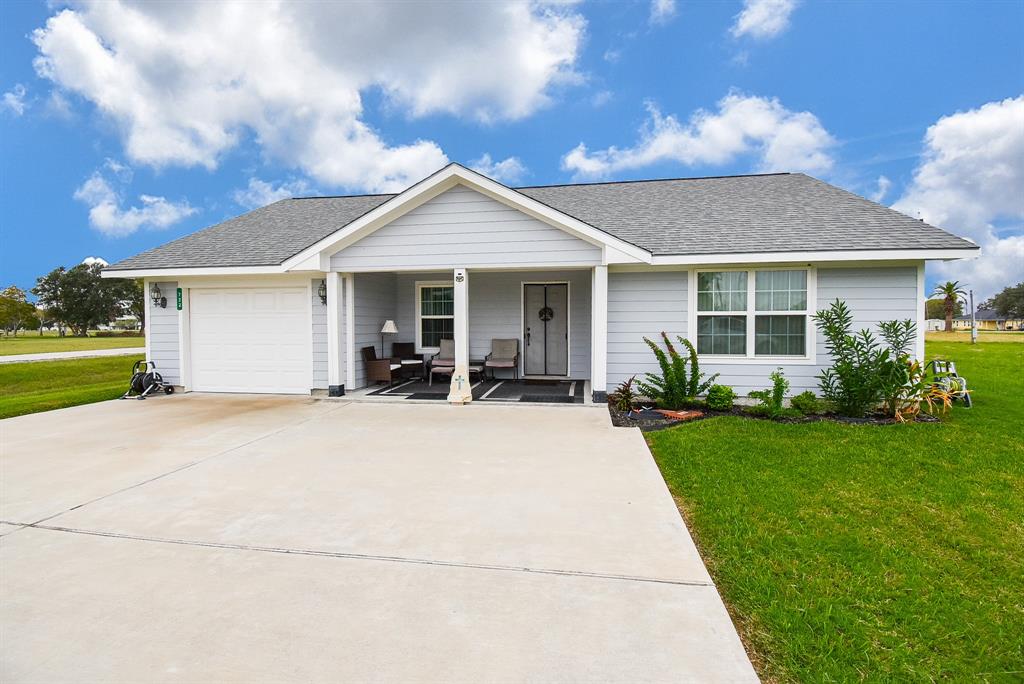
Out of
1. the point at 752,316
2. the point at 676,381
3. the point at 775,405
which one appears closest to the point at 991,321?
the point at 752,316

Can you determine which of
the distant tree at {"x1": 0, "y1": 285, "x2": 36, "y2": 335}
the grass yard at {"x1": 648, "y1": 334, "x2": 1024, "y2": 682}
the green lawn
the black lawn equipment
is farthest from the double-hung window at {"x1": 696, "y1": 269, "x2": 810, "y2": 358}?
the distant tree at {"x1": 0, "y1": 285, "x2": 36, "y2": 335}

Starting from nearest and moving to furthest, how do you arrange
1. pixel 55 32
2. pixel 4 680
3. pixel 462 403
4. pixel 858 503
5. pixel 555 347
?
1. pixel 4 680
2. pixel 858 503
3. pixel 462 403
4. pixel 555 347
5. pixel 55 32

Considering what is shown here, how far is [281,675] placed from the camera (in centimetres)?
211

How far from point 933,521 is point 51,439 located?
379 inches

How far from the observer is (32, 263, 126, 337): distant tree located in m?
59.5

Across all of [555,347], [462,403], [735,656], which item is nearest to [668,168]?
[555,347]

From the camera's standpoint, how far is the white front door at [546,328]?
11.3 m

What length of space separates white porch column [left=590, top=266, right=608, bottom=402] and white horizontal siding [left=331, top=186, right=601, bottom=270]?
34cm

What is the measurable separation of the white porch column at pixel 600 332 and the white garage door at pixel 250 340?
563cm

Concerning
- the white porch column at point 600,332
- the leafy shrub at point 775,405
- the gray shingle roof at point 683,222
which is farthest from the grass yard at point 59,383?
the leafy shrub at point 775,405

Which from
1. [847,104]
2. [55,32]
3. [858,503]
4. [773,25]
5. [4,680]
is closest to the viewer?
[4,680]

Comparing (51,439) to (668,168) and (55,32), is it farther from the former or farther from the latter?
(668,168)

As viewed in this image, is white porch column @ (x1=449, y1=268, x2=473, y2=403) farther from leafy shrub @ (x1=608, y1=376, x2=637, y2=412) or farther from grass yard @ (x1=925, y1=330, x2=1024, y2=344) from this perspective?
grass yard @ (x1=925, y1=330, x2=1024, y2=344)

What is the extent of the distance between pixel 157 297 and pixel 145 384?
6.05 feet
